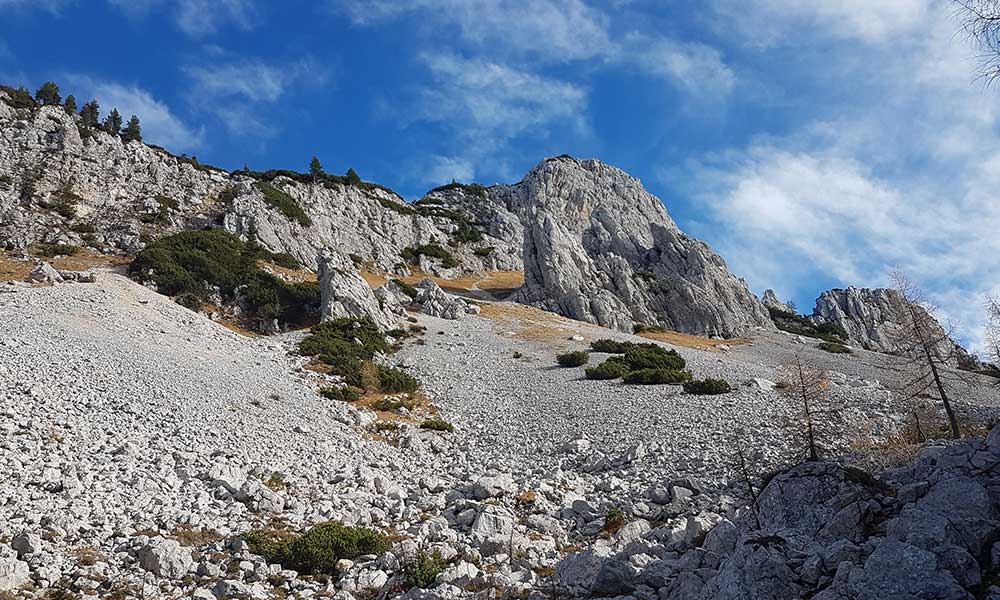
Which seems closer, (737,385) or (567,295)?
(737,385)

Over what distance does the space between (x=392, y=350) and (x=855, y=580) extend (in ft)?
109

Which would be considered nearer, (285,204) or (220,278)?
(220,278)

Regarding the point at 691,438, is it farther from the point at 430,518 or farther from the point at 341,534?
the point at 341,534

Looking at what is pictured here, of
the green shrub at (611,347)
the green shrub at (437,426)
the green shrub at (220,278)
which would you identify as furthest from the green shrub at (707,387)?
the green shrub at (220,278)

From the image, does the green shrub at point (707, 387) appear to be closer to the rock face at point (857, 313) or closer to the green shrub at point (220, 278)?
the green shrub at point (220, 278)

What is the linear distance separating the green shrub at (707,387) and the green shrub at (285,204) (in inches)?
2106

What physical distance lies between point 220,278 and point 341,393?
75.2 feet

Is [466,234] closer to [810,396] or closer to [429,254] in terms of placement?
[429,254]

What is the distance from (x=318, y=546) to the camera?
378 inches

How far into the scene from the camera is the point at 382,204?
88688mm

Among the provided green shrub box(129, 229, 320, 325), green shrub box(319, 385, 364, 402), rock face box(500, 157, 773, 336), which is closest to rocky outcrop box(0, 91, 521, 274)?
green shrub box(129, 229, 320, 325)

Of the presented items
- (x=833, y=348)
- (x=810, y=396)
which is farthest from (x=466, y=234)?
(x=810, y=396)

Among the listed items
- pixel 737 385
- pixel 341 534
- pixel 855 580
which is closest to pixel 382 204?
pixel 737 385

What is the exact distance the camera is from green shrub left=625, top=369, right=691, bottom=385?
28.3 meters
